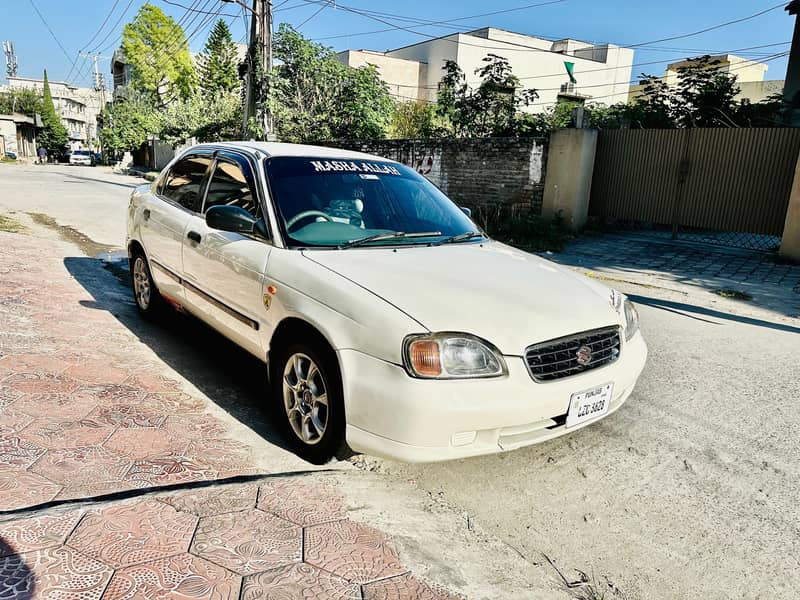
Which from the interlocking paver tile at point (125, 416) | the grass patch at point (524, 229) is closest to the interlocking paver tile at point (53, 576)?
the interlocking paver tile at point (125, 416)

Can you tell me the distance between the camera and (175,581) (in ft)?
6.79

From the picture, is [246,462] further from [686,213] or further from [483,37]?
[483,37]

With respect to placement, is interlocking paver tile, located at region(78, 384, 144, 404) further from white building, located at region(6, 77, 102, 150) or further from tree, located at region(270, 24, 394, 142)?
white building, located at region(6, 77, 102, 150)

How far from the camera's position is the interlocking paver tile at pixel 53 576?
193 centimetres

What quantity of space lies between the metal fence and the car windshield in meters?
8.13

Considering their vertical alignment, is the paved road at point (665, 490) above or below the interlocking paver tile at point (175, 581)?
below

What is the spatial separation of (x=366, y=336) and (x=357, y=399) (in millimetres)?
297

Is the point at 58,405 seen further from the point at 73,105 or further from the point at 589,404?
the point at 73,105

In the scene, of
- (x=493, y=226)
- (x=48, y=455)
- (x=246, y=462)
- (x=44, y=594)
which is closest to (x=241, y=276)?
(x=246, y=462)

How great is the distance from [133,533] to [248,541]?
435 mm

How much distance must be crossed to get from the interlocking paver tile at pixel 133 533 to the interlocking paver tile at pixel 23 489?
1.18 ft

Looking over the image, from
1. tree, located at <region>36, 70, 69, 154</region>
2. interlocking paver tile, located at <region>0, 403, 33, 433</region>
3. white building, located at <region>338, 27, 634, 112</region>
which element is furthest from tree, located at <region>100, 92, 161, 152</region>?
interlocking paver tile, located at <region>0, 403, 33, 433</region>

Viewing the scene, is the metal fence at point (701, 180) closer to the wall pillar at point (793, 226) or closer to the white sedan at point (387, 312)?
the wall pillar at point (793, 226)

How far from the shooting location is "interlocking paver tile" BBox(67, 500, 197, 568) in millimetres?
2162
